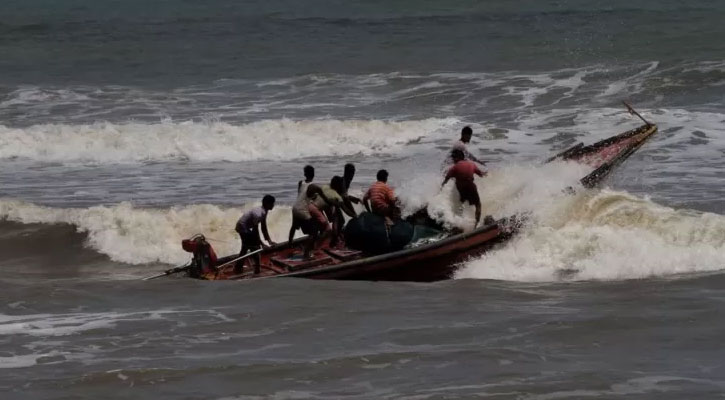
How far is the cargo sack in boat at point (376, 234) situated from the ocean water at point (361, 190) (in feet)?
2.17

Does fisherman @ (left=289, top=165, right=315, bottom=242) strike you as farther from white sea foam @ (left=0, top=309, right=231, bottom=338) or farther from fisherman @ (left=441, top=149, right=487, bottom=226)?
white sea foam @ (left=0, top=309, right=231, bottom=338)

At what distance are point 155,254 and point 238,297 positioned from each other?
4991 mm

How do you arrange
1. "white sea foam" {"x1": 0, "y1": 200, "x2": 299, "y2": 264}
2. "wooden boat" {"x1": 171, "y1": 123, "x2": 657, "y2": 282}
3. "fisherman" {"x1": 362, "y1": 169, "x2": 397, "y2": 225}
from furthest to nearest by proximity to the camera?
"white sea foam" {"x1": 0, "y1": 200, "x2": 299, "y2": 264} → "fisherman" {"x1": 362, "y1": 169, "x2": 397, "y2": 225} → "wooden boat" {"x1": 171, "y1": 123, "x2": 657, "y2": 282}

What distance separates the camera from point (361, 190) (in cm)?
2102

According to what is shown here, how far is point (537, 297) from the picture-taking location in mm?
13797

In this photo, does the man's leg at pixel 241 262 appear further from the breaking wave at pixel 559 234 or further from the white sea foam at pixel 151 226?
the white sea foam at pixel 151 226

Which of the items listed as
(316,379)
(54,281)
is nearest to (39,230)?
(54,281)

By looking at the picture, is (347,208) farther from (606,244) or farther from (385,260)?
(606,244)

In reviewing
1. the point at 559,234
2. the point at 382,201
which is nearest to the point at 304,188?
the point at 382,201

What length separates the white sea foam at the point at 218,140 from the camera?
2723 cm

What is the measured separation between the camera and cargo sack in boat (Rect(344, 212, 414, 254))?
49.1 ft

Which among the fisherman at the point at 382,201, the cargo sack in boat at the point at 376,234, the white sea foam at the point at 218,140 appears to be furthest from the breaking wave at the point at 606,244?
the white sea foam at the point at 218,140

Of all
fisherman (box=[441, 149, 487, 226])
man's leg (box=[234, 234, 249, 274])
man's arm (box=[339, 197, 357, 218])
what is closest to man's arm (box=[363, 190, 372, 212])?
man's arm (box=[339, 197, 357, 218])

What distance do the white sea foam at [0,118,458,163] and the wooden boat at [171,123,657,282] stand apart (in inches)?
445
